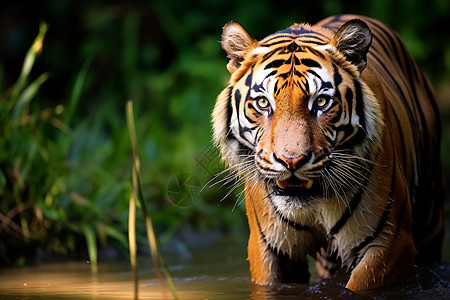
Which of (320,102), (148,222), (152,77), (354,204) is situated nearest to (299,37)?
(320,102)

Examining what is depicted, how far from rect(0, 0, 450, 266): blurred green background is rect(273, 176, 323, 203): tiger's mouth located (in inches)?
88.7

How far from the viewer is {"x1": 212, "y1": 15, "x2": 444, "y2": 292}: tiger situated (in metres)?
2.68

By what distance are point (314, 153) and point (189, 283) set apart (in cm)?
129

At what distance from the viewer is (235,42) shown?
2.99 m

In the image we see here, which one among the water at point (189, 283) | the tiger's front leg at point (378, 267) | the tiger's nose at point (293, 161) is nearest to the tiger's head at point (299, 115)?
the tiger's nose at point (293, 161)

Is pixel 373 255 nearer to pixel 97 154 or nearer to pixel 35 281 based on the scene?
pixel 35 281

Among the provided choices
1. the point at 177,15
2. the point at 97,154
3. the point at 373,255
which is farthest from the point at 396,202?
the point at 177,15

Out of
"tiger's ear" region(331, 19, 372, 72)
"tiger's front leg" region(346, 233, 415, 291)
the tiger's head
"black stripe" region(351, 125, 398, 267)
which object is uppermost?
"tiger's ear" region(331, 19, 372, 72)

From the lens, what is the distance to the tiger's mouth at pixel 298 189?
8.93 ft

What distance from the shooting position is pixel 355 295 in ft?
9.46

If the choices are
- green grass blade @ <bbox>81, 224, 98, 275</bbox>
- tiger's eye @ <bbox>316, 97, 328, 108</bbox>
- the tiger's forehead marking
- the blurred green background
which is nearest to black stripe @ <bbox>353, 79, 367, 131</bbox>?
tiger's eye @ <bbox>316, 97, 328, 108</bbox>

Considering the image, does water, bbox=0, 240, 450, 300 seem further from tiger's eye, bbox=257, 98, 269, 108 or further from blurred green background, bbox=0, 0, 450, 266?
tiger's eye, bbox=257, 98, 269, 108

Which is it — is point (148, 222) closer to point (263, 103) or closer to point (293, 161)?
point (293, 161)

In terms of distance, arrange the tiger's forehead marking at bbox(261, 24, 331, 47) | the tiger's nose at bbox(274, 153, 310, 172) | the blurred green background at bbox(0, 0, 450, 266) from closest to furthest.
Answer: the tiger's nose at bbox(274, 153, 310, 172) → the tiger's forehead marking at bbox(261, 24, 331, 47) → the blurred green background at bbox(0, 0, 450, 266)
